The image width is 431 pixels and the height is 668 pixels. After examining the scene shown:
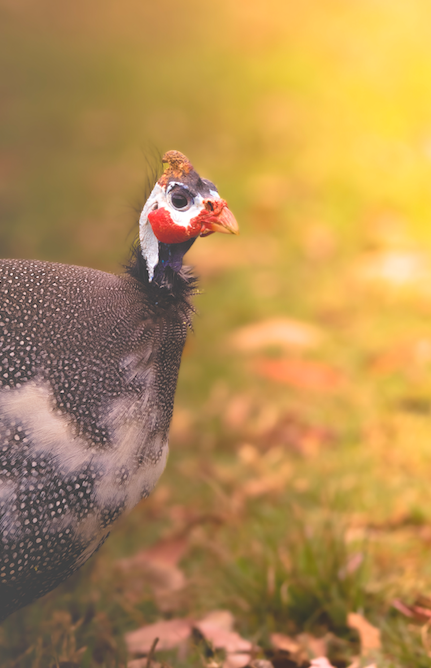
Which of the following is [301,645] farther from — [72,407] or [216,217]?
[216,217]

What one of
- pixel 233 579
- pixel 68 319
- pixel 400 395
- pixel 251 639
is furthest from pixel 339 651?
pixel 400 395

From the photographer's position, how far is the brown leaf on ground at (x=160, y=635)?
138 centimetres

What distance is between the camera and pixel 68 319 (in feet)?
3.70

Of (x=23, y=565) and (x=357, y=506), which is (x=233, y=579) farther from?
(x=23, y=565)

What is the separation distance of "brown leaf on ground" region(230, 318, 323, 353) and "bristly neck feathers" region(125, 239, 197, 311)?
1.49 m

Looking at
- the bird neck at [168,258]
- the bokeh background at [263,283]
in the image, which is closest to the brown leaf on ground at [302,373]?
the bokeh background at [263,283]

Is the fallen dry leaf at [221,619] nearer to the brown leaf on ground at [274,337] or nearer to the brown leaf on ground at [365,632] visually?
the brown leaf on ground at [365,632]

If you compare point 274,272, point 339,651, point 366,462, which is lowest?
point 339,651

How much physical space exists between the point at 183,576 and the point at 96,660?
349 mm

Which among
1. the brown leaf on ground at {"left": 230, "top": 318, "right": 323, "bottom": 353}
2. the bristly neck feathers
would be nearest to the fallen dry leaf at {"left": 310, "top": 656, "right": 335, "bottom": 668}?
the bristly neck feathers

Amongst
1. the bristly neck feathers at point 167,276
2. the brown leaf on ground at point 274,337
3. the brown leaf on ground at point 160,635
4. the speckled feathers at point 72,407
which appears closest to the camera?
the speckled feathers at point 72,407

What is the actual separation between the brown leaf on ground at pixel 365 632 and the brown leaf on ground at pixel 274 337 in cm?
140

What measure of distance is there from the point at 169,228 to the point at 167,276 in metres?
0.09

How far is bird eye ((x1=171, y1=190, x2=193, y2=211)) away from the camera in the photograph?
1.13m
